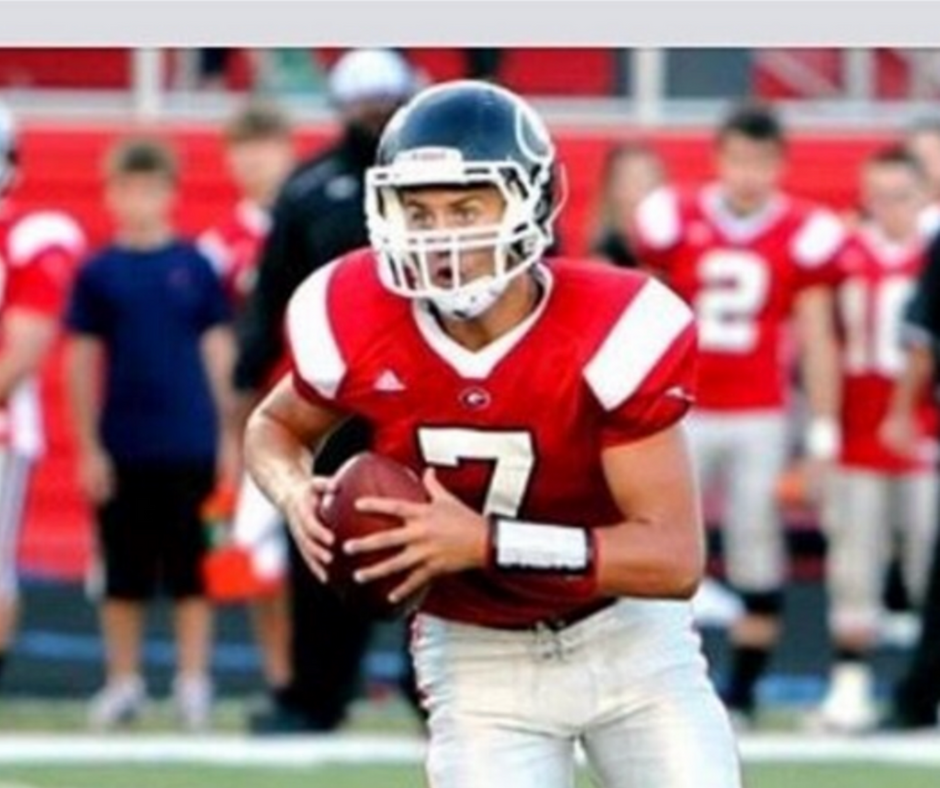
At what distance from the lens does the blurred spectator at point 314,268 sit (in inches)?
375

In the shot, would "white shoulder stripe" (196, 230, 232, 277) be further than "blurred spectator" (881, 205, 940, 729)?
Yes

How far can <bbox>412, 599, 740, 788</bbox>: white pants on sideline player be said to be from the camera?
5859 millimetres

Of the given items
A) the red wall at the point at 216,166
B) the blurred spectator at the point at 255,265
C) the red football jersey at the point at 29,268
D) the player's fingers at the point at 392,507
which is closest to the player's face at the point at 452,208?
the player's fingers at the point at 392,507

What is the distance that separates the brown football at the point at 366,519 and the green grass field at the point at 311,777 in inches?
125

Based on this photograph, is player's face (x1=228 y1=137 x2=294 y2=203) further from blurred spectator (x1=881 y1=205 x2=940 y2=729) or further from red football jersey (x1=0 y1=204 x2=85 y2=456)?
blurred spectator (x1=881 y1=205 x2=940 y2=729)

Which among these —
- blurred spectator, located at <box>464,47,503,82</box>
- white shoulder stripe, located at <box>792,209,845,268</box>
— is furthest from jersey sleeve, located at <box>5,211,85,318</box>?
blurred spectator, located at <box>464,47,503,82</box>

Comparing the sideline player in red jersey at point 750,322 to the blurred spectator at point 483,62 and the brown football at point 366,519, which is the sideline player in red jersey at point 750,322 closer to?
the blurred spectator at point 483,62

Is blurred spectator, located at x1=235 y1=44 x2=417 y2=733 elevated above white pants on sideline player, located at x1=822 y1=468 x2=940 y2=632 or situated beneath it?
elevated above

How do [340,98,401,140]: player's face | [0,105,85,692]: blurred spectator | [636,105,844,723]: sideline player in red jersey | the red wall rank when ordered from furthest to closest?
the red wall, [636,105,844,723]: sideline player in red jersey, [0,105,85,692]: blurred spectator, [340,98,401,140]: player's face

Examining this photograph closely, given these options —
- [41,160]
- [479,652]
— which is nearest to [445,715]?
[479,652]

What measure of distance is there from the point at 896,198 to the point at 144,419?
209 centimetres

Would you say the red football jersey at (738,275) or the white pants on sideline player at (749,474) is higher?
the red football jersey at (738,275)

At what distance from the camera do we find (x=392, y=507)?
570 centimetres

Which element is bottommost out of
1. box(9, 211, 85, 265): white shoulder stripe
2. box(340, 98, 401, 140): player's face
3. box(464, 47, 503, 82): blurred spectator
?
box(464, 47, 503, 82): blurred spectator
